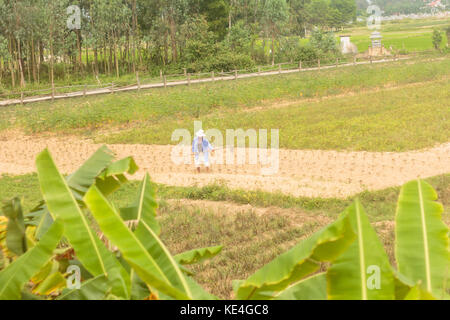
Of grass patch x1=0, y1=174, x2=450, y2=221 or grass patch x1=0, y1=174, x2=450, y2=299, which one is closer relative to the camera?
grass patch x1=0, y1=174, x2=450, y2=299

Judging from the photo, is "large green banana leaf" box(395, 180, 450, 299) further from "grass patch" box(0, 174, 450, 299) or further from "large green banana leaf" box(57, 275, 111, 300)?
"grass patch" box(0, 174, 450, 299)

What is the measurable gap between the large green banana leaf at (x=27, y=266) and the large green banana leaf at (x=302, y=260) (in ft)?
1.59

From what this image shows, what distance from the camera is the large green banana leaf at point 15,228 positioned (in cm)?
137

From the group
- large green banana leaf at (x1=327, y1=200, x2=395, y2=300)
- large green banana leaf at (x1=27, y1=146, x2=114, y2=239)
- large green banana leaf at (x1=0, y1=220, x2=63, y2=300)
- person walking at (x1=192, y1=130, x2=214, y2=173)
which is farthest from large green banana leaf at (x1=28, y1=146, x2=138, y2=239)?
person walking at (x1=192, y1=130, x2=214, y2=173)

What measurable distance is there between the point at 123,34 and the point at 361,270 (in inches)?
1545

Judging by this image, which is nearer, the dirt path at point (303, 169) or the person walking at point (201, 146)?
the dirt path at point (303, 169)

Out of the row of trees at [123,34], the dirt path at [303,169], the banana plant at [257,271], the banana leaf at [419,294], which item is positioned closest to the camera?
the banana leaf at [419,294]

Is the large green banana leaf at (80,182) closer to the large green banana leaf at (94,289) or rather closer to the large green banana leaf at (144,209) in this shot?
the large green banana leaf at (144,209)

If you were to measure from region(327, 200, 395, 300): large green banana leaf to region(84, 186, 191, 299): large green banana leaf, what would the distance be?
0.35 m

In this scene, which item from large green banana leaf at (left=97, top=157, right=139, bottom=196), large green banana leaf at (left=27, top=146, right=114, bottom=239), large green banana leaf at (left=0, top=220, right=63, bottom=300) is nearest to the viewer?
large green banana leaf at (left=0, top=220, right=63, bottom=300)

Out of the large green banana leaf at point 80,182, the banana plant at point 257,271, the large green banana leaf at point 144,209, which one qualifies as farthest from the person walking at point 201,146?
the banana plant at point 257,271

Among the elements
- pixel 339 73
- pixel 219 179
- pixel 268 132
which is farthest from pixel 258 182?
pixel 339 73

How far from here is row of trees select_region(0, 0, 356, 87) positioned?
1215 inches

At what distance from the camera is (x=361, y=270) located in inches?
46.6
